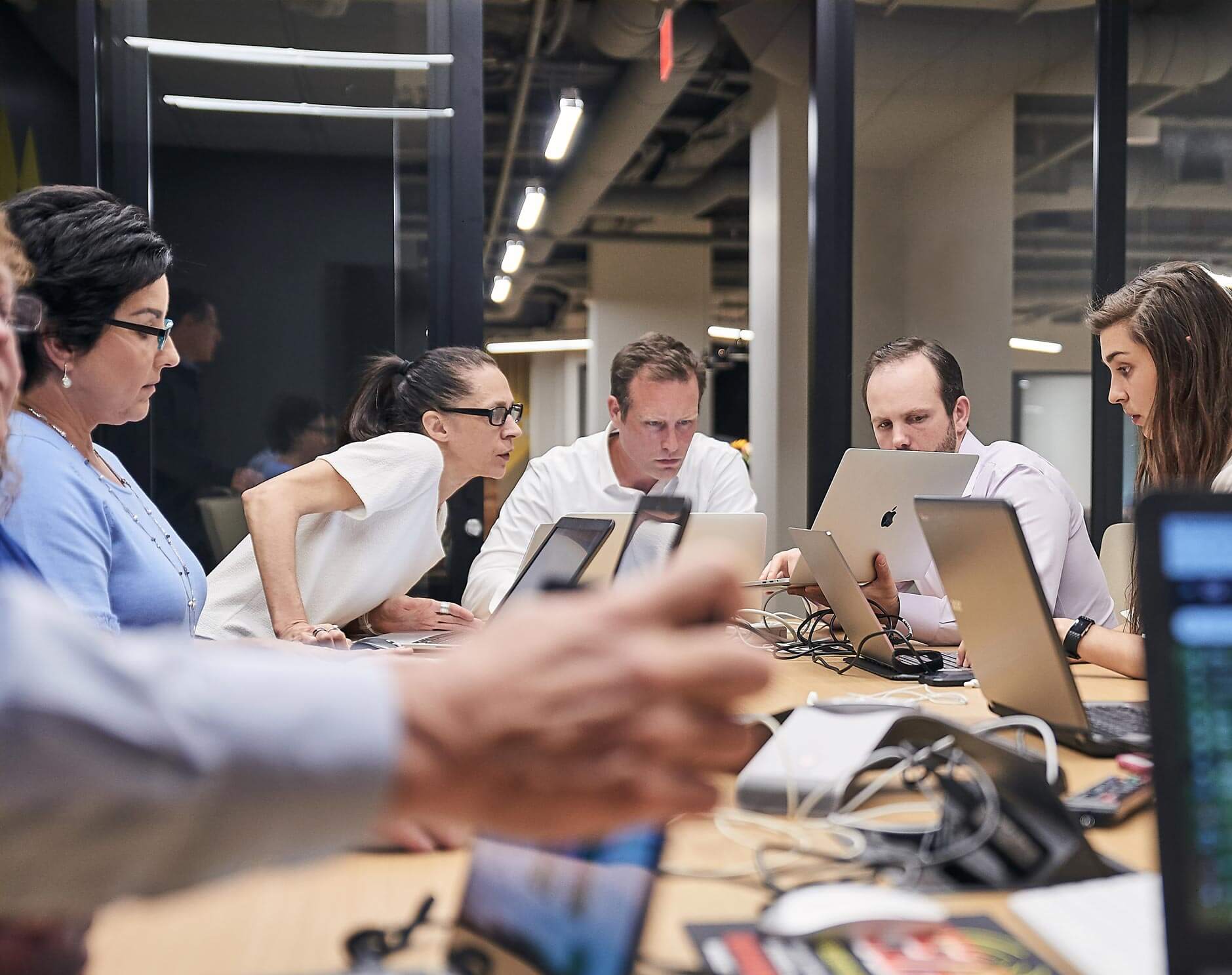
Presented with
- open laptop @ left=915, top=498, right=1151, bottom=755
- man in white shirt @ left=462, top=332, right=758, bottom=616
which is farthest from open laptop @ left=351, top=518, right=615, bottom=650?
man in white shirt @ left=462, top=332, right=758, bottom=616

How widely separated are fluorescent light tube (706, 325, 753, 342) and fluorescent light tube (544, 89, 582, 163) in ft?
4.36

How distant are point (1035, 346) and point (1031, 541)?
272 cm

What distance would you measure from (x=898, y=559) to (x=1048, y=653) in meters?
1.14

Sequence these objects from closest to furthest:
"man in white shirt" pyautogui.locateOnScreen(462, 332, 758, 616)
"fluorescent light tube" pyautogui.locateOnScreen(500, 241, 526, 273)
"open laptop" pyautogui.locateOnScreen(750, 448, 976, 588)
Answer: "open laptop" pyautogui.locateOnScreen(750, 448, 976, 588), "man in white shirt" pyautogui.locateOnScreen(462, 332, 758, 616), "fluorescent light tube" pyautogui.locateOnScreen(500, 241, 526, 273)

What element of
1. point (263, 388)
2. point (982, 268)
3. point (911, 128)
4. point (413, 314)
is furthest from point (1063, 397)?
point (263, 388)

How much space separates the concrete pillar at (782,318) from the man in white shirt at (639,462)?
1.35 meters

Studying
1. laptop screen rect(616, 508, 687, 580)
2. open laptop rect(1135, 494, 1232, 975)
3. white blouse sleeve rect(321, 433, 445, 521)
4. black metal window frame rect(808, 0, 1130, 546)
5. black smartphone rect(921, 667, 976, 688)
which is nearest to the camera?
open laptop rect(1135, 494, 1232, 975)

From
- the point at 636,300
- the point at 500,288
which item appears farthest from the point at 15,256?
the point at 636,300

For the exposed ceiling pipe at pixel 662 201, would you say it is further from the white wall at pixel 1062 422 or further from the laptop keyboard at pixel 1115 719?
the laptop keyboard at pixel 1115 719

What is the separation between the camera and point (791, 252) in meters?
5.16

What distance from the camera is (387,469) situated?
2709 millimetres

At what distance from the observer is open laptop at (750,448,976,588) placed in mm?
2352

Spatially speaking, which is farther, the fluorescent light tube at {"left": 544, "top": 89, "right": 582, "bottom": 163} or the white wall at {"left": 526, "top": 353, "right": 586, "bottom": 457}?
the white wall at {"left": 526, "top": 353, "right": 586, "bottom": 457}

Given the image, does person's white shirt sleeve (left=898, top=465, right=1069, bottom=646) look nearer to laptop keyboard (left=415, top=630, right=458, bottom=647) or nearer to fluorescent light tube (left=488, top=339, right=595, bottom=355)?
laptop keyboard (left=415, top=630, right=458, bottom=647)
